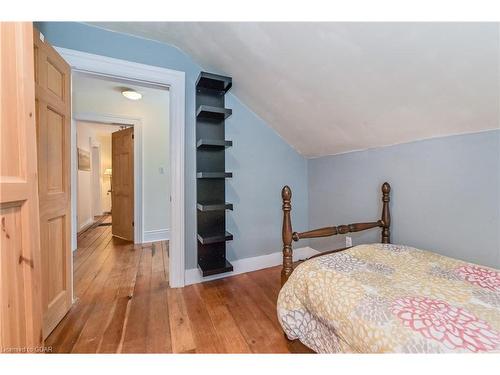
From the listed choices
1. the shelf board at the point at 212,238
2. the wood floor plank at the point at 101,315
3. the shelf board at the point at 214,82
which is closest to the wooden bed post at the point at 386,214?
the shelf board at the point at 212,238

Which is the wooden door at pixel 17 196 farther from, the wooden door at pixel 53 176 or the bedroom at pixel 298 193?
the wooden door at pixel 53 176

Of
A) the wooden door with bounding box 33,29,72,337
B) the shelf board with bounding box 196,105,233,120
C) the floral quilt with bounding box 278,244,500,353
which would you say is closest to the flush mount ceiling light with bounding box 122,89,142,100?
the wooden door with bounding box 33,29,72,337

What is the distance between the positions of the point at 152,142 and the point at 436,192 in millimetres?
3690

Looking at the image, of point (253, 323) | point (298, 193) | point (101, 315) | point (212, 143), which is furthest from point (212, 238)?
point (298, 193)

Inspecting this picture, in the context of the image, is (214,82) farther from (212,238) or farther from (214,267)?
(214,267)

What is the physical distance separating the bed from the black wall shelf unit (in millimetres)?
858

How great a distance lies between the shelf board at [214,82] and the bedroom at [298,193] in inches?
0.7

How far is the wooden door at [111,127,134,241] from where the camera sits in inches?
141

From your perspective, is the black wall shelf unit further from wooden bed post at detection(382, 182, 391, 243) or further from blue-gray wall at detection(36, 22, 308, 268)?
wooden bed post at detection(382, 182, 391, 243)

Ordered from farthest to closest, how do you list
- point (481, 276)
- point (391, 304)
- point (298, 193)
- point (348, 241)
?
point (298, 193)
point (348, 241)
point (481, 276)
point (391, 304)

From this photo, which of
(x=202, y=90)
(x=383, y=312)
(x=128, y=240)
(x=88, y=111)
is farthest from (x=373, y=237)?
(x=88, y=111)

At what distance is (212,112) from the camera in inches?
76.9

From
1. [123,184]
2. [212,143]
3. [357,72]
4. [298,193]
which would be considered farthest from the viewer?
[123,184]

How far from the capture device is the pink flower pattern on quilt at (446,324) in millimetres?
652
